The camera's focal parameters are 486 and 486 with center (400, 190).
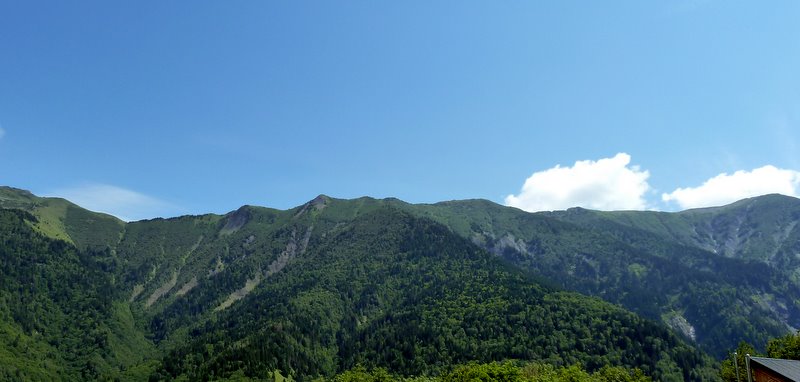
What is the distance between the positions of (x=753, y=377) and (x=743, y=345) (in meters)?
71.7

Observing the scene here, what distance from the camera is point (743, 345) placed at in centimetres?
11581

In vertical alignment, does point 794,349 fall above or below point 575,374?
above

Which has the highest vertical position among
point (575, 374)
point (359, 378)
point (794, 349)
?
point (794, 349)

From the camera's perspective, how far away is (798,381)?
44.7 meters

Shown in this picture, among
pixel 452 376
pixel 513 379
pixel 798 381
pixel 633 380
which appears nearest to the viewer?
pixel 798 381

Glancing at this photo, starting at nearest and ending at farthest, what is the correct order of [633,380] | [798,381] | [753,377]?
1. [798,381]
2. [753,377]
3. [633,380]

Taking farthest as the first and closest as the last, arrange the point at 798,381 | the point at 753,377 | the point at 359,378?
1. the point at 359,378
2. the point at 753,377
3. the point at 798,381

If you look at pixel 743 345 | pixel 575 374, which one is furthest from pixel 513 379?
pixel 743 345

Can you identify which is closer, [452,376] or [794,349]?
[794,349]

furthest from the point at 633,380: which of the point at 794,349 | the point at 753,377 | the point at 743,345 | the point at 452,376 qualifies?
the point at 753,377

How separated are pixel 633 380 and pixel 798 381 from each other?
86723mm

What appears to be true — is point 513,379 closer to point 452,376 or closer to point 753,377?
point 452,376

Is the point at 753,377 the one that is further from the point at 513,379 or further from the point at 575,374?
the point at 575,374

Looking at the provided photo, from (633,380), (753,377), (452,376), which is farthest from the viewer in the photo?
(452,376)
